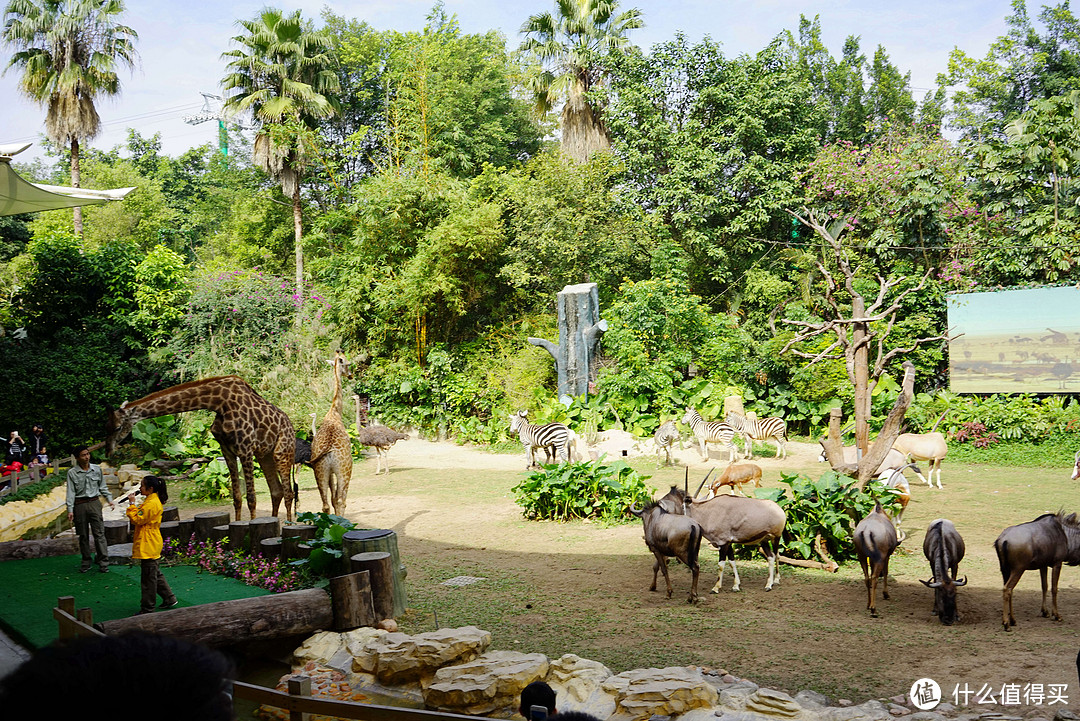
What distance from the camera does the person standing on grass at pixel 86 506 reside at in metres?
7.55

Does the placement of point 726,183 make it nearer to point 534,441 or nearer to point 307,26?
point 534,441

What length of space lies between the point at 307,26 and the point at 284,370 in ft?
45.6

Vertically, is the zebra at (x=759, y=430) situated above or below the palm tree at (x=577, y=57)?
below

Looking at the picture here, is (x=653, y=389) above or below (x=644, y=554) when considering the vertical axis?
above

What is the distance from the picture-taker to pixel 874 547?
258 inches

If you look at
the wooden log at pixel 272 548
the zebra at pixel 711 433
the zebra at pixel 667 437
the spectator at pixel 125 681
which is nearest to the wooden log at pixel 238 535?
the wooden log at pixel 272 548

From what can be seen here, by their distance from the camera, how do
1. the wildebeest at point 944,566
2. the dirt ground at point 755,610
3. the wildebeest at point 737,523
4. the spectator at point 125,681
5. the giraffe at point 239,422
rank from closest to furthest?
the spectator at point 125,681 < the dirt ground at point 755,610 < the wildebeest at point 944,566 < the wildebeest at point 737,523 < the giraffe at point 239,422

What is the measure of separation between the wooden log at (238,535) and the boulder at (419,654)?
2923 mm

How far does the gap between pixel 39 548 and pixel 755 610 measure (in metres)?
7.57

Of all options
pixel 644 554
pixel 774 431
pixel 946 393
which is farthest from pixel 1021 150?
pixel 644 554

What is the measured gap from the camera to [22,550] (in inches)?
325

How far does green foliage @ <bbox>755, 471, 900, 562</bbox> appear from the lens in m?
8.09

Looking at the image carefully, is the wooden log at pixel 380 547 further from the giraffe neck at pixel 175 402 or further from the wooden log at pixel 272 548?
the giraffe neck at pixel 175 402

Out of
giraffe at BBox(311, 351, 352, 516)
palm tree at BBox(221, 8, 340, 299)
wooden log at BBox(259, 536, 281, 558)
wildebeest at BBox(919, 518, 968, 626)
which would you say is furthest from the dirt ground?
palm tree at BBox(221, 8, 340, 299)
